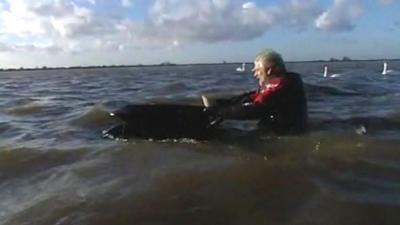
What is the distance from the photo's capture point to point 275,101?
26.4 feet

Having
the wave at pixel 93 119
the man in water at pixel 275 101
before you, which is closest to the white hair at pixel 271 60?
the man in water at pixel 275 101

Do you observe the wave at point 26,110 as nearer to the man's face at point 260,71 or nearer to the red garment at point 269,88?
the man's face at point 260,71

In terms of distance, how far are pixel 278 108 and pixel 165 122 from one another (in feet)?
7.29

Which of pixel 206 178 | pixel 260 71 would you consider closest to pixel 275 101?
pixel 260 71

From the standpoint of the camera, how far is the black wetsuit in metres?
8.00

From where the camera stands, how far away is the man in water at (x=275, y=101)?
801 cm

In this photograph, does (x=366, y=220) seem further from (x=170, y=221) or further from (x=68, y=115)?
(x=68, y=115)

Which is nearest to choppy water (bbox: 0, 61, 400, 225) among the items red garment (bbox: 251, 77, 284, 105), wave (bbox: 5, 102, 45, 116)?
red garment (bbox: 251, 77, 284, 105)

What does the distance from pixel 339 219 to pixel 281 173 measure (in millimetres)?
1705

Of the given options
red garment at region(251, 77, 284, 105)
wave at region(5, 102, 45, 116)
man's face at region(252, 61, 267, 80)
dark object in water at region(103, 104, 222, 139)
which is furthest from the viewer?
wave at region(5, 102, 45, 116)

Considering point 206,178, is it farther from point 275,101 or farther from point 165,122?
point 165,122

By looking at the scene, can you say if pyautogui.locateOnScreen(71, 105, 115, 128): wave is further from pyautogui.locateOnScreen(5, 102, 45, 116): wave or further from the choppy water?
pyautogui.locateOnScreen(5, 102, 45, 116): wave

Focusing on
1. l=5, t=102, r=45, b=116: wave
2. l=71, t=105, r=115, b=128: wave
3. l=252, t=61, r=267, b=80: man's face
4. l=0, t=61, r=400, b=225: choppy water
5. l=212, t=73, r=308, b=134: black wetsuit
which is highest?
l=252, t=61, r=267, b=80: man's face

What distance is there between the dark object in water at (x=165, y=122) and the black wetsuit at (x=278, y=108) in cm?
43
